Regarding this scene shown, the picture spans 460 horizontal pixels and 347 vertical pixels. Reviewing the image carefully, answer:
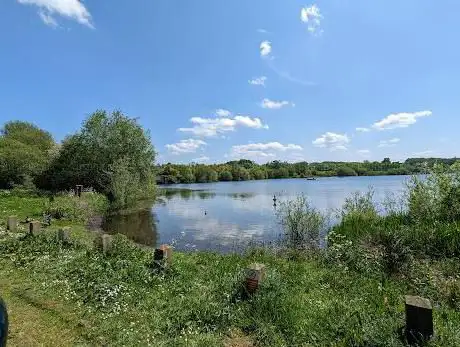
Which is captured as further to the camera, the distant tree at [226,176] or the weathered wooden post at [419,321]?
the distant tree at [226,176]

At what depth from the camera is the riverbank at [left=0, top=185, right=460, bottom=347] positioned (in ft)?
16.7

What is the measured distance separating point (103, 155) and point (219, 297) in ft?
102

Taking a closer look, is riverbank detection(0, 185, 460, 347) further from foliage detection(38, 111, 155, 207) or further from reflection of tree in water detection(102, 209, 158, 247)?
foliage detection(38, 111, 155, 207)

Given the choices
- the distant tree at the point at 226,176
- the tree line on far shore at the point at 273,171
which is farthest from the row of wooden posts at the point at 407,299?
the distant tree at the point at 226,176

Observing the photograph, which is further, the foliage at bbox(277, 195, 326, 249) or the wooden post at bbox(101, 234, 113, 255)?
the foliage at bbox(277, 195, 326, 249)

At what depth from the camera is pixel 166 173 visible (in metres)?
101

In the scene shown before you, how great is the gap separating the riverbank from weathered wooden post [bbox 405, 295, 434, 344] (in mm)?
134

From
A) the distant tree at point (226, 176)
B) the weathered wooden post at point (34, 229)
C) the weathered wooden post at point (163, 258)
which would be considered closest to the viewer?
the weathered wooden post at point (163, 258)

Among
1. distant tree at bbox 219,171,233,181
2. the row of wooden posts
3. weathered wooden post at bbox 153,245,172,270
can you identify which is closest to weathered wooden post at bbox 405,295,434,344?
the row of wooden posts

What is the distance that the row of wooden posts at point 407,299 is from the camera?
4512 mm

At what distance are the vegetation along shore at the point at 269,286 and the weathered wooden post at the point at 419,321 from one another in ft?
0.41

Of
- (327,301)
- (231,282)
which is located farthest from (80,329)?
(327,301)

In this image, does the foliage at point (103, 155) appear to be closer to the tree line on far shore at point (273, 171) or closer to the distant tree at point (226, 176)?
the tree line on far shore at point (273, 171)

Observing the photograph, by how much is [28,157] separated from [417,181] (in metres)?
39.2
